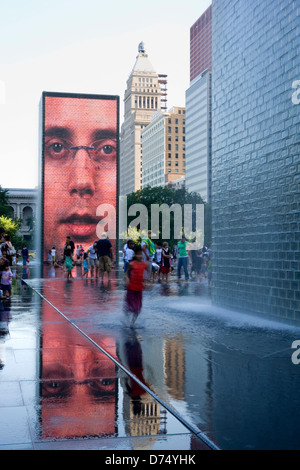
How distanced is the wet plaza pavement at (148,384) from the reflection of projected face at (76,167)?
172 ft

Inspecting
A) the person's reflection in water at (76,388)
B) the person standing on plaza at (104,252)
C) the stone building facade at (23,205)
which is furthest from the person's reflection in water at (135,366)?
the stone building facade at (23,205)

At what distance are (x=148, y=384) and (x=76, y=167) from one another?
58.1 metres

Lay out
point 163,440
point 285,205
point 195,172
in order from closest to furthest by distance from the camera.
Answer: point 163,440 → point 285,205 → point 195,172

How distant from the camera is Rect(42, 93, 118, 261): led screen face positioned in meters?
62.9

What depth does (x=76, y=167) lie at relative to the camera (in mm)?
63000

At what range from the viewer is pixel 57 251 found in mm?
62031

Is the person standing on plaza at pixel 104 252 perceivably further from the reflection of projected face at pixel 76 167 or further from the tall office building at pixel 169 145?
the tall office building at pixel 169 145

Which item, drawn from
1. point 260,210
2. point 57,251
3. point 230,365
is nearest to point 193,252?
point 260,210

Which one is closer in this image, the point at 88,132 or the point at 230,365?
the point at 230,365

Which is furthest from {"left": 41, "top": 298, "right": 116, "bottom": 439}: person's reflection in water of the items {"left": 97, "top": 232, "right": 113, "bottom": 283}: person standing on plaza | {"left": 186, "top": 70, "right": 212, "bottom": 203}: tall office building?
{"left": 186, "top": 70, "right": 212, "bottom": 203}: tall office building
